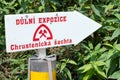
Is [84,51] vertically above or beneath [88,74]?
above

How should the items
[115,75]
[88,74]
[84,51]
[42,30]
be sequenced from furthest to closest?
[84,51] → [88,74] → [115,75] → [42,30]

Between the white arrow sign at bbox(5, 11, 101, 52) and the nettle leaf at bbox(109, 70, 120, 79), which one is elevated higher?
the white arrow sign at bbox(5, 11, 101, 52)

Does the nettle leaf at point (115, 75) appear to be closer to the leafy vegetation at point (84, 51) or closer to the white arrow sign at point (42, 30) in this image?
the leafy vegetation at point (84, 51)

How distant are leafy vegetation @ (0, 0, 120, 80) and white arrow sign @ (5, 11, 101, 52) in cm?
43

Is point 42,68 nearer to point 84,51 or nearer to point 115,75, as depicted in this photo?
point 115,75

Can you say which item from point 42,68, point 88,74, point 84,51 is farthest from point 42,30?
point 84,51

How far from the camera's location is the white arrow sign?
171 cm

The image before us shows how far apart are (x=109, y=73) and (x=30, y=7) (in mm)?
968

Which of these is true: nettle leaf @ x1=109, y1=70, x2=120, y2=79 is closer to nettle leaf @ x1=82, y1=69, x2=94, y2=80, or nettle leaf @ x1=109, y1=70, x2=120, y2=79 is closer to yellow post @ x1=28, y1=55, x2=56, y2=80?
nettle leaf @ x1=82, y1=69, x2=94, y2=80

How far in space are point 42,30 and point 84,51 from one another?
886 millimetres

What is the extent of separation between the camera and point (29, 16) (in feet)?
5.69

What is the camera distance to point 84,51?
2.59m

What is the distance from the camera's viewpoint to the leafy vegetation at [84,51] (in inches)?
89.7

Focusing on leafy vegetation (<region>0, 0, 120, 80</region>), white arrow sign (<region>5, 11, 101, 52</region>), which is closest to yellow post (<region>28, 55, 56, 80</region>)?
white arrow sign (<region>5, 11, 101, 52</region>)
